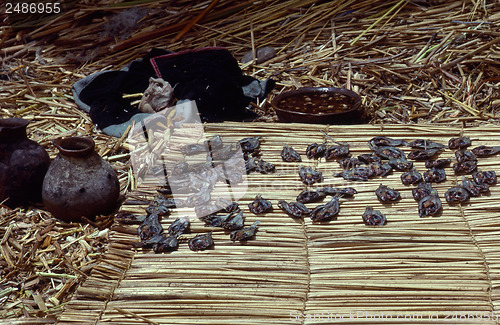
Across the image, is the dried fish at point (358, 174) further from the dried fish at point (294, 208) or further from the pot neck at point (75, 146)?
the pot neck at point (75, 146)

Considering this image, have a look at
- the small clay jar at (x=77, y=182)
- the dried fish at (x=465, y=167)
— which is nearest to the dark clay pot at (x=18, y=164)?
the small clay jar at (x=77, y=182)

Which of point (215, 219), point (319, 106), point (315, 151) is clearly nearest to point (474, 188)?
point (315, 151)

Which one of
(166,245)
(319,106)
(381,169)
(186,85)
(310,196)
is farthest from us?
(186,85)

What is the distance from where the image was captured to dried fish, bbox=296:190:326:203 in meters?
2.13

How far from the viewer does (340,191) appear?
2.18 metres

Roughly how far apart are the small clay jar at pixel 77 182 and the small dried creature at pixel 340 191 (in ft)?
3.01

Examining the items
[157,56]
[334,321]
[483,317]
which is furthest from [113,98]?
[483,317]

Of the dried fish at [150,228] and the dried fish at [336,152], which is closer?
the dried fish at [150,228]

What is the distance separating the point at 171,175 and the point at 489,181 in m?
1.21

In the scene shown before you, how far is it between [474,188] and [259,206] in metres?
0.76

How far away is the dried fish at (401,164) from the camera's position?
89.8 inches

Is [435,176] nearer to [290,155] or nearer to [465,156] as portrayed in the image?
[465,156]

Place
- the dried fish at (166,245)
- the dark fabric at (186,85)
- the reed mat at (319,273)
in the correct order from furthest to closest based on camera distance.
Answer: the dark fabric at (186,85) < the dried fish at (166,245) < the reed mat at (319,273)

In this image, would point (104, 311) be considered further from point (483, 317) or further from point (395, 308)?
point (483, 317)
